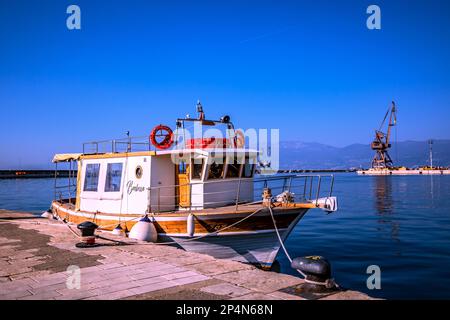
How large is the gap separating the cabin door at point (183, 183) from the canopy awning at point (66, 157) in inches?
211

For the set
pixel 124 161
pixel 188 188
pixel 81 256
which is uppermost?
pixel 124 161

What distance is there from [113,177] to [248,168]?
507cm

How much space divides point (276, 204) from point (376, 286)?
3.93 m

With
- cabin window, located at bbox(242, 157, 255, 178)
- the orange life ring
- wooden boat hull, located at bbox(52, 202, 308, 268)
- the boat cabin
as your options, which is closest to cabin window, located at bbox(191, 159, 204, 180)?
the boat cabin

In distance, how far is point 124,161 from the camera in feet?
44.2

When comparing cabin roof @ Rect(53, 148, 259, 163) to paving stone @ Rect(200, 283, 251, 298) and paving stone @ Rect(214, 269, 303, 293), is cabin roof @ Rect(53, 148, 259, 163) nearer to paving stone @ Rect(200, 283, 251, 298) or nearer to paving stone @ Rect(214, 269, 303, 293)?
paving stone @ Rect(214, 269, 303, 293)

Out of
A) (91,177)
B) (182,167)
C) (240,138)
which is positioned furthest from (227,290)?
(91,177)

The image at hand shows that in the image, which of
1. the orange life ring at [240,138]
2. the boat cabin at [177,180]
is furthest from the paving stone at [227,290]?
the orange life ring at [240,138]

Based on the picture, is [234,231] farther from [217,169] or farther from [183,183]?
[183,183]

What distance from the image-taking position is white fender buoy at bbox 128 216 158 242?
35.9 feet

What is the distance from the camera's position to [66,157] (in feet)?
55.4
